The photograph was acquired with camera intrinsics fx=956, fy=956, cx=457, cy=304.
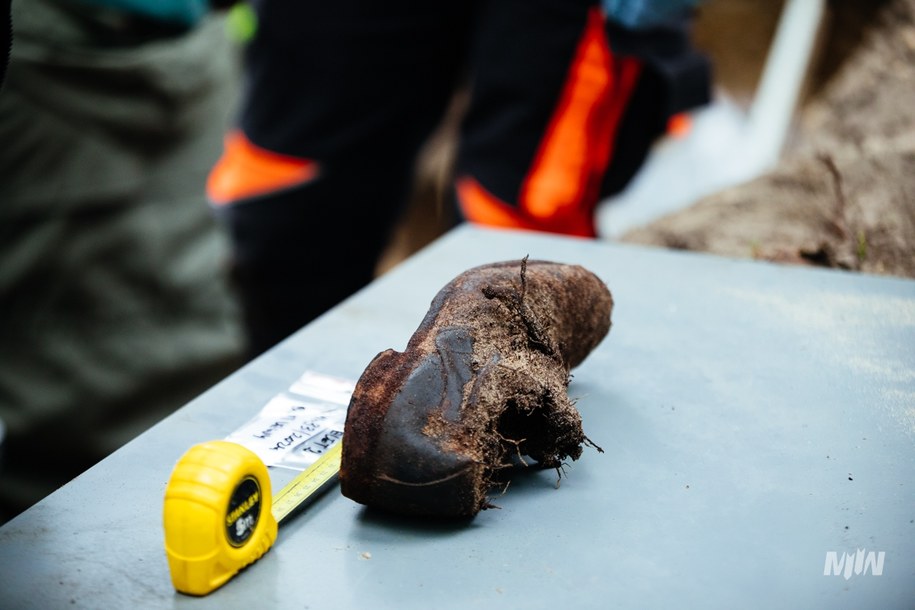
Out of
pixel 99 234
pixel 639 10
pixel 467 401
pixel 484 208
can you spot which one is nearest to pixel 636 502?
pixel 467 401

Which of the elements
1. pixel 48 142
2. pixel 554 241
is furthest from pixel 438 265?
pixel 48 142

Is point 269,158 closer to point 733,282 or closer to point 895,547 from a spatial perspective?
point 733,282

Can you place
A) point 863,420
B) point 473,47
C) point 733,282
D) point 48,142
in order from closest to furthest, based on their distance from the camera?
1. point 863,420
2. point 733,282
3. point 48,142
4. point 473,47

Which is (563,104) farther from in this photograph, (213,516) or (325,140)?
(213,516)

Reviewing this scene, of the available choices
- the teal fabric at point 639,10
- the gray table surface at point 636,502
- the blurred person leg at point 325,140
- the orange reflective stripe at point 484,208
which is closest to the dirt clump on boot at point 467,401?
the gray table surface at point 636,502

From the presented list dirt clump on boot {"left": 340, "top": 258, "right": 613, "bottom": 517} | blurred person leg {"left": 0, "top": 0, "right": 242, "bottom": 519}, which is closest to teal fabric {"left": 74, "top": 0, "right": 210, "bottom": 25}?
blurred person leg {"left": 0, "top": 0, "right": 242, "bottom": 519}

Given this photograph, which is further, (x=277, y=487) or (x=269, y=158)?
(x=269, y=158)

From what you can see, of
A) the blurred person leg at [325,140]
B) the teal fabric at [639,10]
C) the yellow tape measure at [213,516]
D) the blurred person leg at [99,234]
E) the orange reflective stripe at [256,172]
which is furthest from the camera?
the orange reflective stripe at [256,172]

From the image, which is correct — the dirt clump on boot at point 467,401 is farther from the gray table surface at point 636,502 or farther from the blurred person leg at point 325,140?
the blurred person leg at point 325,140
